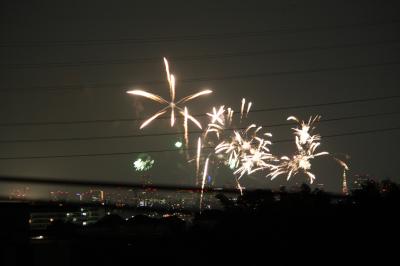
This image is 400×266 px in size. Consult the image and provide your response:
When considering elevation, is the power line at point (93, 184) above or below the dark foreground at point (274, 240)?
above

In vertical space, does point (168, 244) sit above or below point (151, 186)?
below

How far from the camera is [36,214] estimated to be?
9.20 meters

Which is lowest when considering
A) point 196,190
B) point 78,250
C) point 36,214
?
point 78,250

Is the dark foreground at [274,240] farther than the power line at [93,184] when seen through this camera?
Yes

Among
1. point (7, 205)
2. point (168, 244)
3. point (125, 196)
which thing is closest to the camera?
point (125, 196)

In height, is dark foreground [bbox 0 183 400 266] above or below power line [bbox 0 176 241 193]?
below

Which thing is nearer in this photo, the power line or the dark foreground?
the power line

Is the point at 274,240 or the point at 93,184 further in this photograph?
the point at 274,240

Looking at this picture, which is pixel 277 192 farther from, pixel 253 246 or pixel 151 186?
pixel 253 246

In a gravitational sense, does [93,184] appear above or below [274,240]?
above

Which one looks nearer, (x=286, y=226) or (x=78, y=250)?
(x=78, y=250)

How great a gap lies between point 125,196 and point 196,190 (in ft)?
3.90

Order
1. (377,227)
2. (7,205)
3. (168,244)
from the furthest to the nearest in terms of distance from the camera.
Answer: (168,244)
(377,227)
(7,205)

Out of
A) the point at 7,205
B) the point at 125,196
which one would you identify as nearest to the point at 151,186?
the point at 125,196
